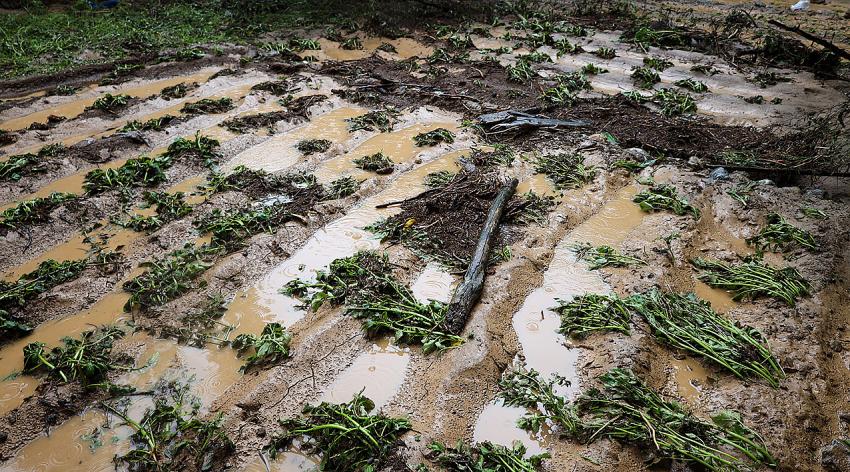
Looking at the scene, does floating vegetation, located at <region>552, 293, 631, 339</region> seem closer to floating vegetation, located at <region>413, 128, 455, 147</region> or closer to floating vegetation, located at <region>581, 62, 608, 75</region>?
floating vegetation, located at <region>413, 128, 455, 147</region>

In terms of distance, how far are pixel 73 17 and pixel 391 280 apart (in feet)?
43.8

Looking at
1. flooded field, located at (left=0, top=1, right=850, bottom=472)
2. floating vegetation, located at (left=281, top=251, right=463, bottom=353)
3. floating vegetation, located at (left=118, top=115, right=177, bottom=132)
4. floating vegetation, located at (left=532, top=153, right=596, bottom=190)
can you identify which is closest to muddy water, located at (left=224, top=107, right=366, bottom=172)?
flooded field, located at (left=0, top=1, right=850, bottom=472)

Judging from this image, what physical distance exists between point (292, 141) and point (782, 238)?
22.4 feet

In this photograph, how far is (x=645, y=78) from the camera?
9734mm

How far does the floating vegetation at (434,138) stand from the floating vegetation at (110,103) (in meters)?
5.22

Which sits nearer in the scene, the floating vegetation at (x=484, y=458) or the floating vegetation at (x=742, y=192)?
the floating vegetation at (x=484, y=458)

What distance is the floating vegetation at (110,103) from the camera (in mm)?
8289

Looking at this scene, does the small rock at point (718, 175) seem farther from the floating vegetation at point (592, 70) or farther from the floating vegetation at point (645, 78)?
the floating vegetation at point (592, 70)

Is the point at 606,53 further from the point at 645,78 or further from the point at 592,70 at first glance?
the point at 645,78

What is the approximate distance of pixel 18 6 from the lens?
13234 millimetres

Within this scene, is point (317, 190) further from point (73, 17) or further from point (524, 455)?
point (73, 17)

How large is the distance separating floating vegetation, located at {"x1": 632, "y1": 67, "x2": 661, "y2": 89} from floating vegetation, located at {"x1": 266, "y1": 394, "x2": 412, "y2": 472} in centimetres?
869

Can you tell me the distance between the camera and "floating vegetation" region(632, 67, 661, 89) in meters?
9.59

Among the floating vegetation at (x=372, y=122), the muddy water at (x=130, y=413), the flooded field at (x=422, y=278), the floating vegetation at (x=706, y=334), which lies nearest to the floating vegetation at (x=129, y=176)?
the flooded field at (x=422, y=278)
